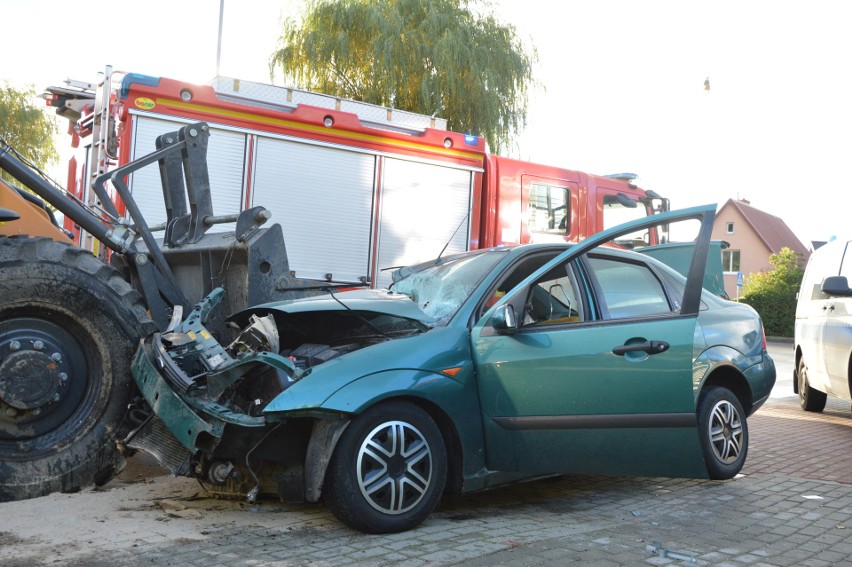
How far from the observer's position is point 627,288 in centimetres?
548

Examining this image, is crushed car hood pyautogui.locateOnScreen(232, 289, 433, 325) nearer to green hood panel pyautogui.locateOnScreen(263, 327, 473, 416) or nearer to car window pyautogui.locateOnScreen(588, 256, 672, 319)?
green hood panel pyautogui.locateOnScreen(263, 327, 473, 416)

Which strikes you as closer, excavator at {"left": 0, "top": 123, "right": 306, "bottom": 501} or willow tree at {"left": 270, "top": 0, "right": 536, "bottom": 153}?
excavator at {"left": 0, "top": 123, "right": 306, "bottom": 501}

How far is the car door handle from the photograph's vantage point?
15.4 feet

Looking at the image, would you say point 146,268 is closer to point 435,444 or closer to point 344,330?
point 344,330

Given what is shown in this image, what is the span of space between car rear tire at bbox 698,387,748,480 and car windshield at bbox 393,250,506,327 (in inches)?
65.1

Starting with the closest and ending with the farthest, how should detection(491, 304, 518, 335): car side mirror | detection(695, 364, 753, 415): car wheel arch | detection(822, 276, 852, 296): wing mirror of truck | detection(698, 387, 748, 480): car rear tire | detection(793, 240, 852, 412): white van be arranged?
detection(491, 304, 518, 335): car side mirror < detection(698, 387, 748, 480): car rear tire < detection(695, 364, 753, 415): car wheel arch < detection(822, 276, 852, 296): wing mirror of truck < detection(793, 240, 852, 412): white van

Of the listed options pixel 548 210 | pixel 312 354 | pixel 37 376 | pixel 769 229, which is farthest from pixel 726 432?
pixel 769 229

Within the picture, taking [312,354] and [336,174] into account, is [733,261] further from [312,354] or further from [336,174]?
[312,354]

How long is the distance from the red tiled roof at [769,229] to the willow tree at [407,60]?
37.2 meters

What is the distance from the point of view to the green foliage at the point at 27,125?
31000 millimetres

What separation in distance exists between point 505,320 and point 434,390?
55 centimetres

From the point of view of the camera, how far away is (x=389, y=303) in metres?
5.01

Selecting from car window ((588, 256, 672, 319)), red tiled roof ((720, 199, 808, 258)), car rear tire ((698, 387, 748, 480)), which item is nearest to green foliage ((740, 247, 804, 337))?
red tiled roof ((720, 199, 808, 258))

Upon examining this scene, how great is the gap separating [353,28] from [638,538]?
1960 cm
